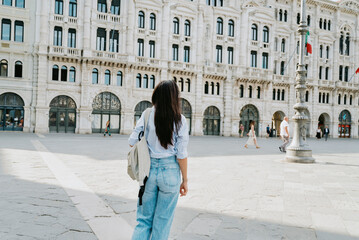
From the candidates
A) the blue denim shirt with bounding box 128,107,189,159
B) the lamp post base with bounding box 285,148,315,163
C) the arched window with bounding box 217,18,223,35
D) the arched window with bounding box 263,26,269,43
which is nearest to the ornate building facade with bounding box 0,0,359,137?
the arched window with bounding box 217,18,223,35

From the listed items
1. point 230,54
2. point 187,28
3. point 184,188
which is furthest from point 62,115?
point 184,188

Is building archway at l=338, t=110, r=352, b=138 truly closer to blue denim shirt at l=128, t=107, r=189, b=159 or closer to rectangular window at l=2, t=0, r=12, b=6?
rectangular window at l=2, t=0, r=12, b=6

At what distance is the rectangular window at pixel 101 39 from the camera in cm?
3148

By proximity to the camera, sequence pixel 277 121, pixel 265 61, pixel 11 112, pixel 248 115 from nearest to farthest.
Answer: pixel 11 112 → pixel 248 115 → pixel 265 61 → pixel 277 121

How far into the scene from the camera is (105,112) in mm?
31547

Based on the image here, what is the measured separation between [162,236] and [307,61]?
1789 inches

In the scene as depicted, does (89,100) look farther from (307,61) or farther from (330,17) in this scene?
(330,17)

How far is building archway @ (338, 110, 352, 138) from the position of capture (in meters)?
45.3

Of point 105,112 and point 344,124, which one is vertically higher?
point 105,112

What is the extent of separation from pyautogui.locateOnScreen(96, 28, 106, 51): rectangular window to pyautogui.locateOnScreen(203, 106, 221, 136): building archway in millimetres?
14711

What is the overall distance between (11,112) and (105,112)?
30.0 ft

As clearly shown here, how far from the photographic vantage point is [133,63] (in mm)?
31875

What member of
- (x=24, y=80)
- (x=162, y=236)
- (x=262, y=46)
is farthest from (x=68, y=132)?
(x=162, y=236)

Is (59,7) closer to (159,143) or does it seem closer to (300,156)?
(300,156)
